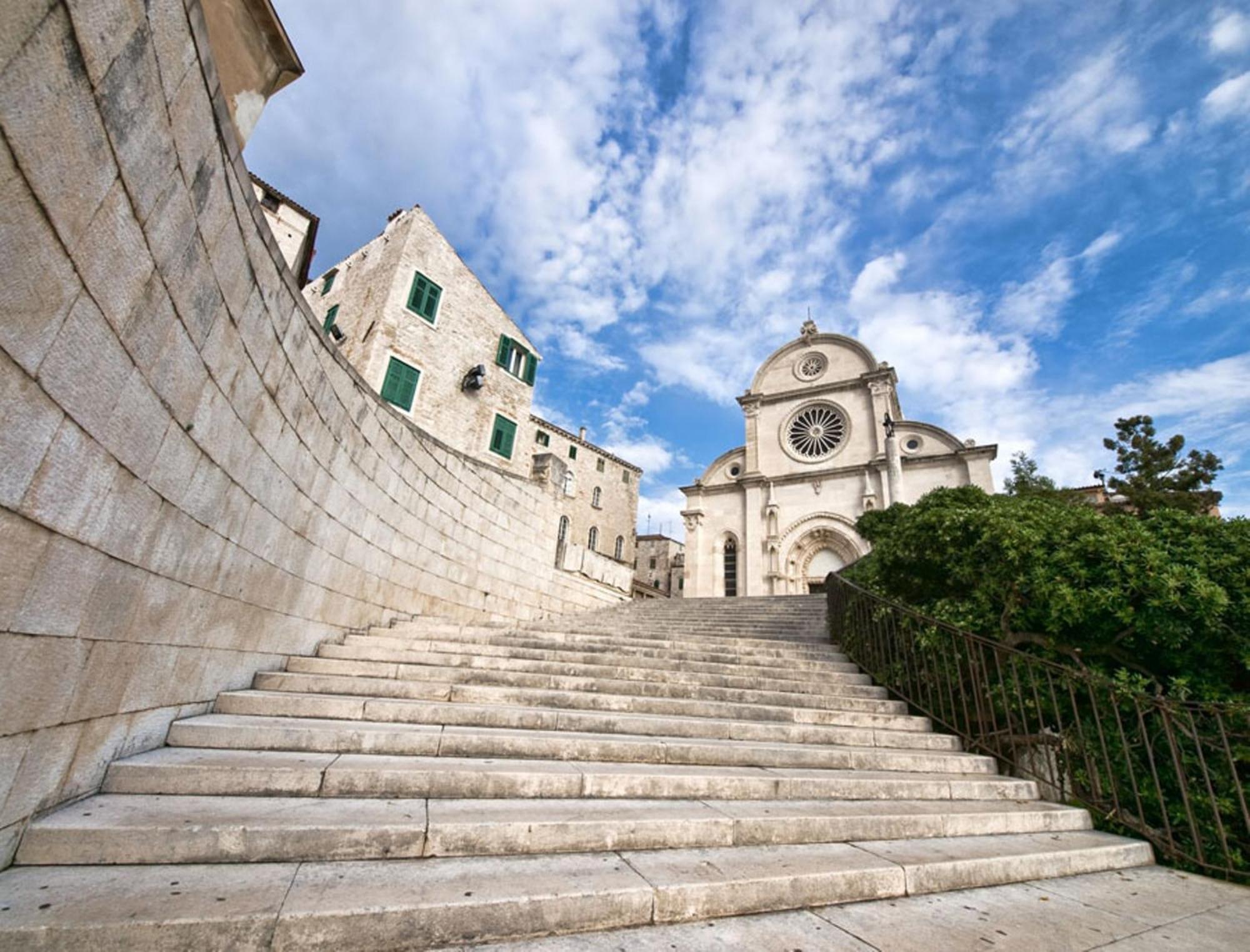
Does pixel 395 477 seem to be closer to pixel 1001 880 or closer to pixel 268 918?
pixel 268 918

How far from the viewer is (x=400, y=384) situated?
43.9ft

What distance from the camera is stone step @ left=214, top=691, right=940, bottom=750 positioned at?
3.52 meters

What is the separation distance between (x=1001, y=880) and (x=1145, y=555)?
366 centimetres

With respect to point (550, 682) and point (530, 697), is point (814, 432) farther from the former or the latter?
point (530, 697)

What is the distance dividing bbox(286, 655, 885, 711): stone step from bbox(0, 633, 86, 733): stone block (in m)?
2.21

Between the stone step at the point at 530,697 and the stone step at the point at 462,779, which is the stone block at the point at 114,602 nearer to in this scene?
the stone step at the point at 462,779

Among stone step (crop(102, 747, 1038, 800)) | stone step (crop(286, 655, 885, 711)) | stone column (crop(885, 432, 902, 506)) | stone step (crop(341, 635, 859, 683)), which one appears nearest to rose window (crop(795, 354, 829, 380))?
stone column (crop(885, 432, 902, 506))

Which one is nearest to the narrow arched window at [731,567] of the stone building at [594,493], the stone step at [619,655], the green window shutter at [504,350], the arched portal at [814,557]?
the arched portal at [814,557]

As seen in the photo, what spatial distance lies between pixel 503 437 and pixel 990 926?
15.2 metres

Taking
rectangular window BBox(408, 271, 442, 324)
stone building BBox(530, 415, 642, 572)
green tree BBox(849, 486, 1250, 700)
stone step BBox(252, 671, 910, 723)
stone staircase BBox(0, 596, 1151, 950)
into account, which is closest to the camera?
stone staircase BBox(0, 596, 1151, 950)

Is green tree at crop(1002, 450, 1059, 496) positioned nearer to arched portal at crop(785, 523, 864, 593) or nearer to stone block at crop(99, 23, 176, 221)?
arched portal at crop(785, 523, 864, 593)

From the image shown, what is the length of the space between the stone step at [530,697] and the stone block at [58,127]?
337 cm

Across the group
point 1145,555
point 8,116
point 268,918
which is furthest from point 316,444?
point 1145,555

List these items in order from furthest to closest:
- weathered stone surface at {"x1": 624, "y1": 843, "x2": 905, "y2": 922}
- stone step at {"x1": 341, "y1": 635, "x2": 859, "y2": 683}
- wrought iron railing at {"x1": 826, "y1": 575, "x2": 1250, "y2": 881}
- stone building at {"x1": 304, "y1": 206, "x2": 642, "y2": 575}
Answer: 1. stone building at {"x1": 304, "y1": 206, "x2": 642, "y2": 575}
2. stone step at {"x1": 341, "y1": 635, "x2": 859, "y2": 683}
3. wrought iron railing at {"x1": 826, "y1": 575, "x2": 1250, "y2": 881}
4. weathered stone surface at {"x1": 624, "y1": 843, "x2": 905, "y2": 922}
